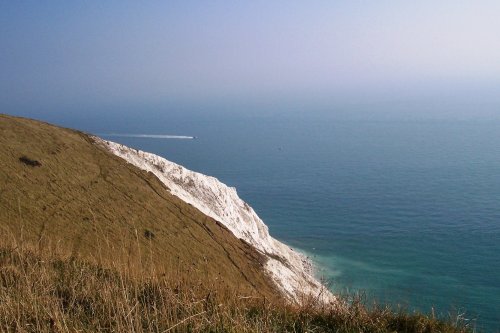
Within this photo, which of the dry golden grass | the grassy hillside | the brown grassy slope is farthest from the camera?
the brown grassy slope

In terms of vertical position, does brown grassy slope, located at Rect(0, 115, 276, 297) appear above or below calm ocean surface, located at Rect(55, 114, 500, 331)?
above

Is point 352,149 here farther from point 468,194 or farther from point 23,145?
point 23,145

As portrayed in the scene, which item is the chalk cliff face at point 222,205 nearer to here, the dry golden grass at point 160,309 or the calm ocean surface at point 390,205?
the calm ocean surface at point 390,205

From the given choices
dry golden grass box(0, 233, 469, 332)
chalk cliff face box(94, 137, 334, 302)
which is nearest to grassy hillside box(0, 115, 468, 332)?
dry golden grass box(0, 233, 469, 332)

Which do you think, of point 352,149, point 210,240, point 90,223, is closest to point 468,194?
point 352,149

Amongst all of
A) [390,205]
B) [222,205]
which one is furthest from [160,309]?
[390,205]

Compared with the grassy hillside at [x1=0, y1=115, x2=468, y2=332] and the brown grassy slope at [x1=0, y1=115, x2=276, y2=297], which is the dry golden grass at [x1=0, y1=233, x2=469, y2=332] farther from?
the brown grassy slope at [x1=0, y1=115, x2=276, y2=297]
